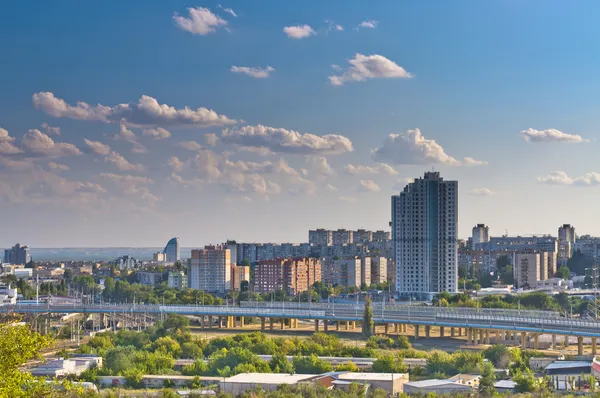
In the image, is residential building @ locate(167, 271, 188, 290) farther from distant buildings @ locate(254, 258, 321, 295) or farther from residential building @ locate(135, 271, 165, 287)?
distant buildings @ locate(254, 258, 321, 295)

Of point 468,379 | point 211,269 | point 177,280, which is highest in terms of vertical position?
point 211,269

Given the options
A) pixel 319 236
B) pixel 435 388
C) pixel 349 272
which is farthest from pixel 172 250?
pixel 435 388

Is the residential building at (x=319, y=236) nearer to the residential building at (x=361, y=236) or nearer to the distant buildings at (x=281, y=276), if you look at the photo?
the residential building at (x=361, y=236)

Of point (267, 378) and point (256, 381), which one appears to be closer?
point (256, 381)

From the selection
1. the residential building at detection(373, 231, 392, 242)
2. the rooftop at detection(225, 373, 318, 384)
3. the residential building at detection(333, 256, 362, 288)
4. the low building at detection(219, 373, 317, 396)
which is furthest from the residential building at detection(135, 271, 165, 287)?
the low building at detection(219, 373, 317, 396)

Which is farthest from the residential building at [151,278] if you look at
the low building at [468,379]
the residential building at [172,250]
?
the residential building at [172,250]

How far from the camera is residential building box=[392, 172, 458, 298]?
46.1 meters

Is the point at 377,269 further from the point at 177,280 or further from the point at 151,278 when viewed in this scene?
the point at 151,278

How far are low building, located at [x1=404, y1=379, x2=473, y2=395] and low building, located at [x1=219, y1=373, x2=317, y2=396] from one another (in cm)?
204

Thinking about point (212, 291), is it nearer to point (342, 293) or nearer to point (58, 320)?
point (342, 293)

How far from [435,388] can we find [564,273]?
4255 centimetres

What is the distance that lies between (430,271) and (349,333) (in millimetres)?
11476

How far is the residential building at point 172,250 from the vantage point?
140500 millimetres

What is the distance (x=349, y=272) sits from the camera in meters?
57.8
